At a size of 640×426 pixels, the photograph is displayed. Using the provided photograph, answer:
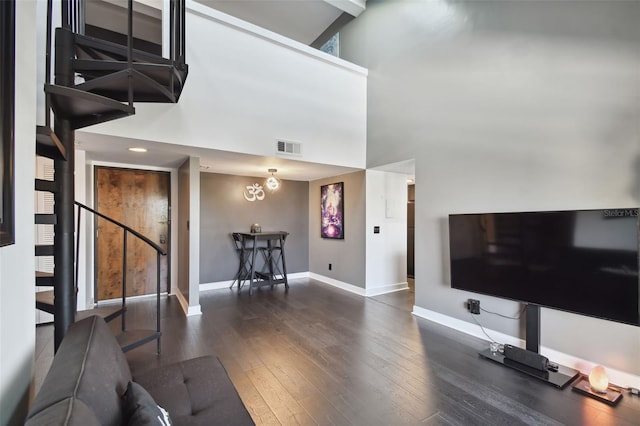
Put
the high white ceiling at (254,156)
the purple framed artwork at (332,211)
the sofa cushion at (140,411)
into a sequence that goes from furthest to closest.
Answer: the purple framed artwork at (332,211), the high white ceiling at (254,156), the sofa cushion at (140,411)

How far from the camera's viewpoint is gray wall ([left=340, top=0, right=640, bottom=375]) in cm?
241

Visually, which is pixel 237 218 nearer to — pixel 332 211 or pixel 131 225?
pixel 131 225

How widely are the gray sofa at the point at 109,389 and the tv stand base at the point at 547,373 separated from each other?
2.42 metres

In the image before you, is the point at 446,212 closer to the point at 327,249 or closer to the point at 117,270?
the point at 327,249

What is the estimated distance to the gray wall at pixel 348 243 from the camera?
16.8ft

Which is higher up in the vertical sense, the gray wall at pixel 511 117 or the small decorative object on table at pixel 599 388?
the gray wall at pixel 511 117

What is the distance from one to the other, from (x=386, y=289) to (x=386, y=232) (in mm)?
996

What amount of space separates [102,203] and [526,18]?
19.1 feet

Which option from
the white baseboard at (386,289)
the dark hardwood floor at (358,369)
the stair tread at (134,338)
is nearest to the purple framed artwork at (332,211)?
the white baseboard at (386,289)

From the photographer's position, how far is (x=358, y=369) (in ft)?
8.57

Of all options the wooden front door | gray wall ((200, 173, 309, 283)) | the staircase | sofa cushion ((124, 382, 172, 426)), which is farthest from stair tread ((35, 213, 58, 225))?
gray wall ((200, 173, 309, 283))

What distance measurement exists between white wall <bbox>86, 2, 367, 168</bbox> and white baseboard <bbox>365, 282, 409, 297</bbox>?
210cm

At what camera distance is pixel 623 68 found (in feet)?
7.79

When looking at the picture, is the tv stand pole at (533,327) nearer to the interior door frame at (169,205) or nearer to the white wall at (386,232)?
the white wall at (386,232)
